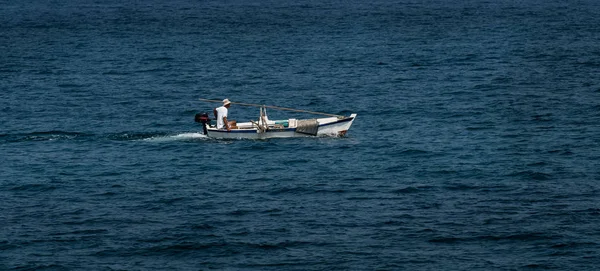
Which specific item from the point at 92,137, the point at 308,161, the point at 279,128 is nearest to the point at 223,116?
the point at 279,128

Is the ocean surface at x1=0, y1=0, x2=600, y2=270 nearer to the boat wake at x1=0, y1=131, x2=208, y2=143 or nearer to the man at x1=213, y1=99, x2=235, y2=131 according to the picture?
the boat wake at x1=0, y1=131, x2=208, y2=143

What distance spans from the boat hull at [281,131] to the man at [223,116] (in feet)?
1.03

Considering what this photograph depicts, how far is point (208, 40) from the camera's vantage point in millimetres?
113250

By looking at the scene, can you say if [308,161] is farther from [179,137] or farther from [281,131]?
[179,137]

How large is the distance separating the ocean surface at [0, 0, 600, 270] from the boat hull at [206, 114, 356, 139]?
47 centimetres

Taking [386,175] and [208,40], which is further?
[208,40]

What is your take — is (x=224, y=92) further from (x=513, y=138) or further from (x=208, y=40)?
(x=208, y=40)

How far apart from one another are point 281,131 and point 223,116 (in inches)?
135

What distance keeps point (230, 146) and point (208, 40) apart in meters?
60.5

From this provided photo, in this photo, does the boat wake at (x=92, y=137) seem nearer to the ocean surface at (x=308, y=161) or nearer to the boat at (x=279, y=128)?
the ocean surface at (x=308, y=161)

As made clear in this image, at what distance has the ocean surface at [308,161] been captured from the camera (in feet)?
123

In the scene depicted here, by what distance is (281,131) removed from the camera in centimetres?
5547

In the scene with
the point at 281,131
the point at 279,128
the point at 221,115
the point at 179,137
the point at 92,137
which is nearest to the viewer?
the point at 221,115

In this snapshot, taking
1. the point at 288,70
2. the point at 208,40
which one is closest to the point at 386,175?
the point at 288,70
